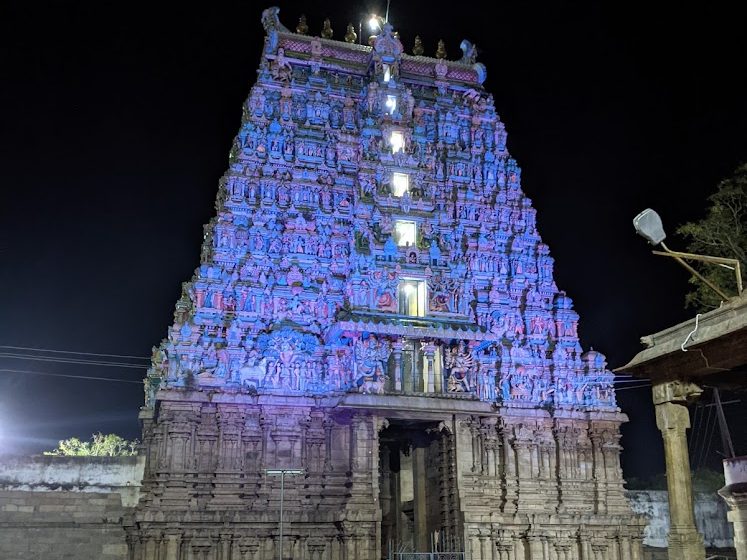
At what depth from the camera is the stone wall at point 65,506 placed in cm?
2853

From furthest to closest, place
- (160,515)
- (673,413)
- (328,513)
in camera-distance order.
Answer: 1. (328,513)
2. (160,515)
3. (673,413)

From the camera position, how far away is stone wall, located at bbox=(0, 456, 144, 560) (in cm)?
2853

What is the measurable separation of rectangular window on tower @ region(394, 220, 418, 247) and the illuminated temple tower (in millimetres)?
71

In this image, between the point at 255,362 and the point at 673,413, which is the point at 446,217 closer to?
the point at 255,362

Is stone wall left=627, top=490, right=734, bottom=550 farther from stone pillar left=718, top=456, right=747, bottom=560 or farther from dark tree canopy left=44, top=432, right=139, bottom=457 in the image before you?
dark tree canopy left=44, top=432, right=139, bottom=457

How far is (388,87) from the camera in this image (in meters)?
36.4

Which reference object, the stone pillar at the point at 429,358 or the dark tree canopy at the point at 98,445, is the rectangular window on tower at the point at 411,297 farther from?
the dark tree canopy at the point at 98,445

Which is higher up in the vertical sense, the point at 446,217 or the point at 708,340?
the point at 446,217

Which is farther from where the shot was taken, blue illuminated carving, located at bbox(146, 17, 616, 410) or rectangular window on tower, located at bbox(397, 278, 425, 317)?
rectangular window on tower, located at bbox(397, 278, 425, 317)

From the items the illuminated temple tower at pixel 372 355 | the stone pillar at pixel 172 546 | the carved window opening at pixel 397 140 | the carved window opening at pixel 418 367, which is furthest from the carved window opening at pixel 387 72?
the stone pillar at pixel 172 546

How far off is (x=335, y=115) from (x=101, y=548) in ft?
68.9

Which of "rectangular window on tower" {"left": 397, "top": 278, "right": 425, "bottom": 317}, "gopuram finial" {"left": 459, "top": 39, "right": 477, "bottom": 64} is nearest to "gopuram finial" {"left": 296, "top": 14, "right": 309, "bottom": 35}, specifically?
"gopuram finial" {"left": 459, "top": 39, "right": 477, "bottom": 64}

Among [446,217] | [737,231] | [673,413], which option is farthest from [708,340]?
[446,217]

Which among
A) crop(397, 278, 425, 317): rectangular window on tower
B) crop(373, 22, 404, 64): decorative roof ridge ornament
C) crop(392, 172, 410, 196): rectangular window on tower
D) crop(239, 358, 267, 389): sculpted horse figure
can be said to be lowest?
Result: crop(239, 358, 267, 389): sculpted horse figure
